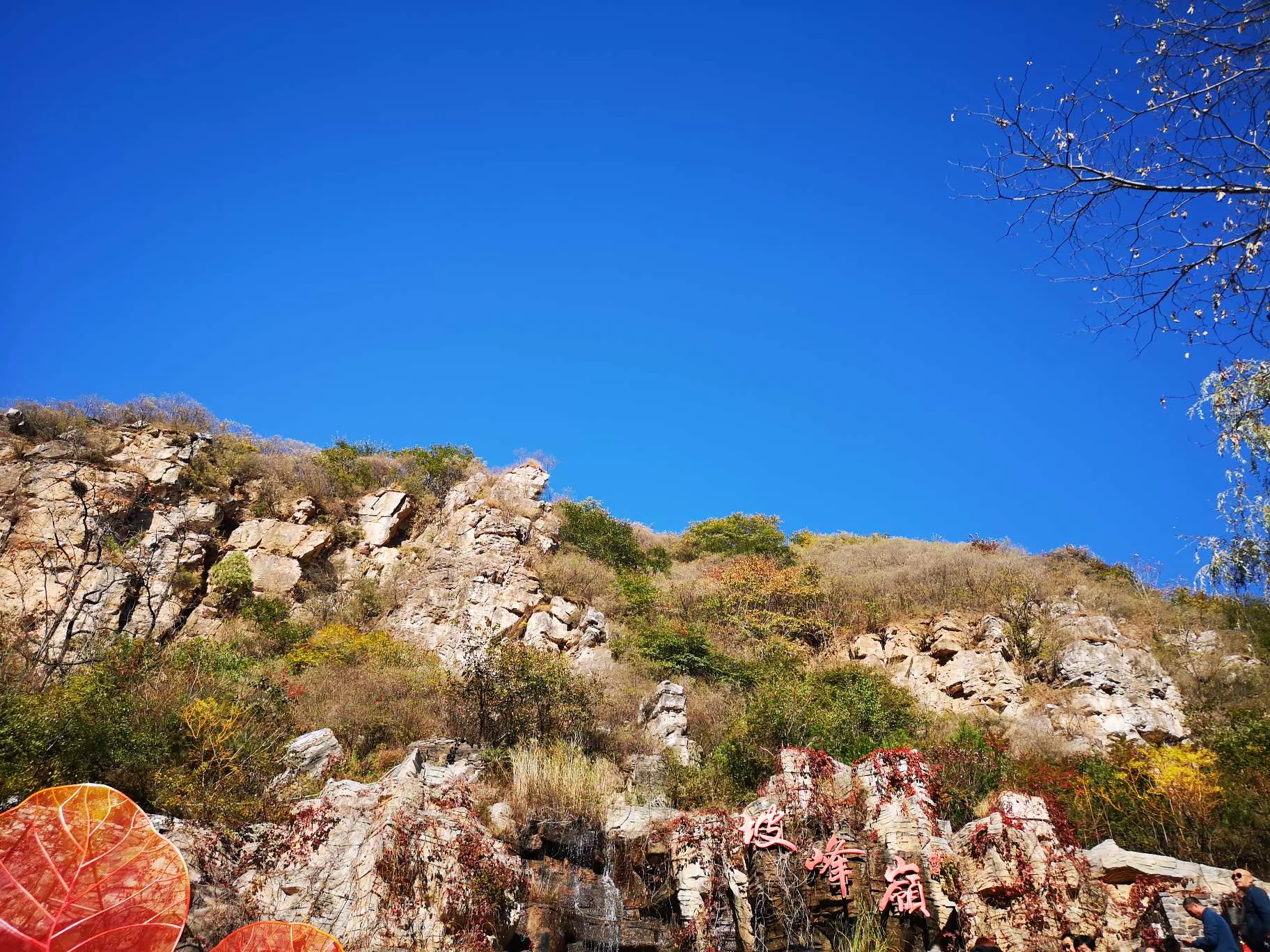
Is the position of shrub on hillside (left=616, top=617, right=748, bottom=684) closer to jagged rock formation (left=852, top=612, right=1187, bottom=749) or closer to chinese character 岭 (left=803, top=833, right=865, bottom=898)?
jagged rock formation (left=852, top=612, right=1187, bottom=749)

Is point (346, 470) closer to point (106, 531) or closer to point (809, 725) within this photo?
point (106, 531)

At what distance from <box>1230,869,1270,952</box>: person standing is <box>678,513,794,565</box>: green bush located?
1830cm

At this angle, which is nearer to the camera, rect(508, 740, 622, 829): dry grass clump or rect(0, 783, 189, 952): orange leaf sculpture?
rect(0, 783, 189, 952): orange leaf sculpture

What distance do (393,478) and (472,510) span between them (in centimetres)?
474

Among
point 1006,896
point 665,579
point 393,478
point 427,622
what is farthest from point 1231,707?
point 393,478

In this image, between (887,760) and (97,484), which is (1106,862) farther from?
(97,484)

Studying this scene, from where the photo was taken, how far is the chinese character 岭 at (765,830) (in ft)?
33.7

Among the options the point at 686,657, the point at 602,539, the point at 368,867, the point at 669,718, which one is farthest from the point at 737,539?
the point at 368,867

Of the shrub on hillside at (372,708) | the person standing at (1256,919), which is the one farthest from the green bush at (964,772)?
the shrub on hillside at (372,708)

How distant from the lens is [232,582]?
63.9 feet

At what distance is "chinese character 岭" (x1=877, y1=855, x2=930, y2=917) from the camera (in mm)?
9305

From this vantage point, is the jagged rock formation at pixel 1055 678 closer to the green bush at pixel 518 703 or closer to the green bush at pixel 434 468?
the green bush at pixel 518 703

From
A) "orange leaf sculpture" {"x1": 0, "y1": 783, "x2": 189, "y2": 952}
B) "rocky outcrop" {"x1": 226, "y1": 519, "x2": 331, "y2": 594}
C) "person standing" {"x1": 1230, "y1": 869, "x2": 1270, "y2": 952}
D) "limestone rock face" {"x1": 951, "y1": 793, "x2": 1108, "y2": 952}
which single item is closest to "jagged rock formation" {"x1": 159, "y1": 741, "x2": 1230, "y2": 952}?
"limestone rock face" {"x1": 951, "y1": 793, "x2": 1108, "y2": 952}

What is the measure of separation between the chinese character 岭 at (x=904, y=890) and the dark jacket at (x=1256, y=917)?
3.18 meters
